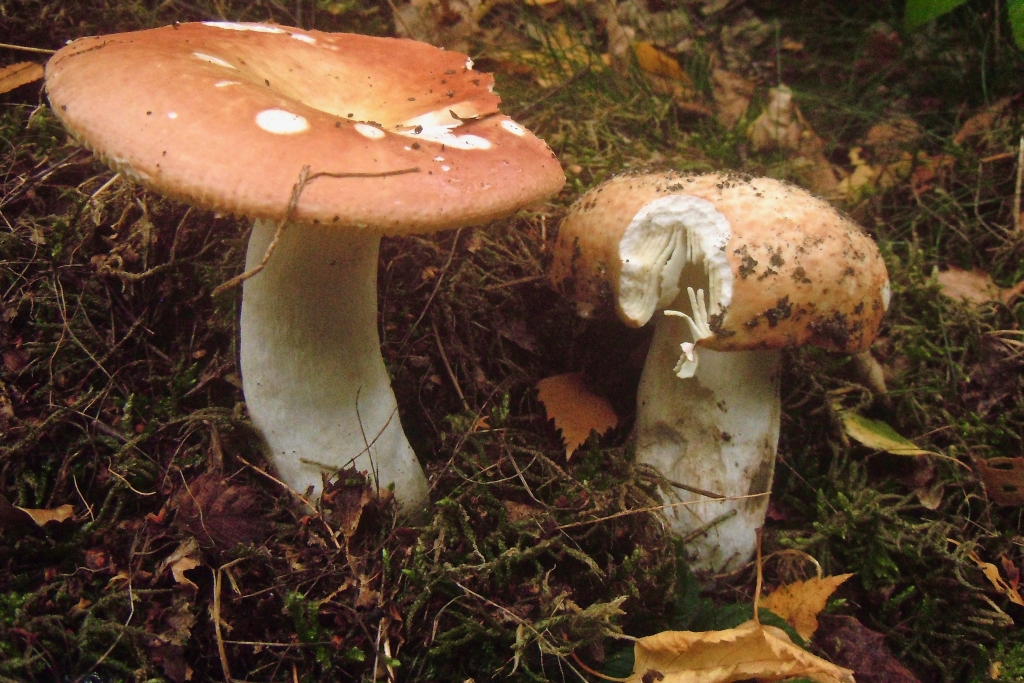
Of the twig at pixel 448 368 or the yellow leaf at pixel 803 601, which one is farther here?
the twig at pixel 448 368

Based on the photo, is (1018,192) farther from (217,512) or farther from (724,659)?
(217,512)

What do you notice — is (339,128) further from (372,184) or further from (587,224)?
(587,224)

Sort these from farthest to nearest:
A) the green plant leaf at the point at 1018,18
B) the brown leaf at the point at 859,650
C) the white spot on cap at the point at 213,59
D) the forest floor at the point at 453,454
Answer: the green plant leaf at the point at 1018,18 < the brown leaf at the point at 859,650 < the forest floor at the point at 453,454 < the white spot on cap at the point at 213,59

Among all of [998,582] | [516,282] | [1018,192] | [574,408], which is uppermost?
[1018,192]

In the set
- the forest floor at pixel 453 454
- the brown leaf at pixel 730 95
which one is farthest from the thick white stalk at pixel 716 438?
the brown leaf at pixel 730 95

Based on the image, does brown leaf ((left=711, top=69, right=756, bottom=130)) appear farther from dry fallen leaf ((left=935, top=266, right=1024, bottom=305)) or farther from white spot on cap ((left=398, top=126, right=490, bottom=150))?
white spot on cap ((left=398, top=126, right=490, bottom=150))

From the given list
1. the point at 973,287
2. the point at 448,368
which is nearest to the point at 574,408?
the point at 448,368

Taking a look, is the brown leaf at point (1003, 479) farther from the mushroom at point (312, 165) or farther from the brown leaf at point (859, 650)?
the mushroom at point (312, 165)
